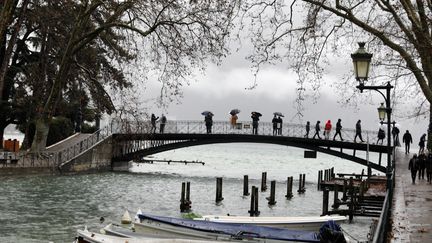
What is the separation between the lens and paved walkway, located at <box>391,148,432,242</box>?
13.3 meters

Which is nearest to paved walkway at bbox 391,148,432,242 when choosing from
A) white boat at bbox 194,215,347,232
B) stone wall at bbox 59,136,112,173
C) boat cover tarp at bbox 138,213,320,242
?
boat cover tarp at bbox 138,213,320,242

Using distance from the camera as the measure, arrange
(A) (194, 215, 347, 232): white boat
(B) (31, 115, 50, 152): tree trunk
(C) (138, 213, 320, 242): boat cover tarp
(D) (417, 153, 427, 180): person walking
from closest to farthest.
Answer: (C) (138, 213, 320, 242): boat cover tarp → (A) (194, 215, 347, 232): white boat → (D) (417, 153, 427, 180): person walking → (B) (31, 115, 50, 152): tree trunk

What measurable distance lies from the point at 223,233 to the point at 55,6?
32.1 meters

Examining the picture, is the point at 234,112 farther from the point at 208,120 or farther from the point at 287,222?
the point at 287,222

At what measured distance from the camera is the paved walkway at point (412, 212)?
525 inches

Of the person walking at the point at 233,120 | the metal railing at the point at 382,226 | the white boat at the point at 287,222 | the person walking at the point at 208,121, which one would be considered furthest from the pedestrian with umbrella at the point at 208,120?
the metal railing at the point at 382,226

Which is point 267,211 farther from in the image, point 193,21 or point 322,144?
point 322,144

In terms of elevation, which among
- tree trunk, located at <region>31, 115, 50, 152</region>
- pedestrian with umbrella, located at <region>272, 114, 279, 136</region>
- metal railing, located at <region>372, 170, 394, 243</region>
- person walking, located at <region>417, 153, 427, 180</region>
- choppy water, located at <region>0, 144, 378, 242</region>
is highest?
pedestrian with umbrella, located at <region>272, 114, 279, 136</region>

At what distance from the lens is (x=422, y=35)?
18.5 m

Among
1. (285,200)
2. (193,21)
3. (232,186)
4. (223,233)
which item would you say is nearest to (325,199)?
(285,200)

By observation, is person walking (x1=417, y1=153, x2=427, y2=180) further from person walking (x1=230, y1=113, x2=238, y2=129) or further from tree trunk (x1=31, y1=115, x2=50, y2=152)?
person walking (x1=230, y1=113, x2=238, y2=129)

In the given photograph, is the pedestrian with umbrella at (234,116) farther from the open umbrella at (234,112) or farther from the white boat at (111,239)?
the white boat at (111,239)

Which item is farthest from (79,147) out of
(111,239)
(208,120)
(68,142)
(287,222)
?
(111,239)

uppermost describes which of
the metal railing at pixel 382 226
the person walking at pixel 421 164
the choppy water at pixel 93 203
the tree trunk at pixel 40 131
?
the tree trunk at pixel 40 131
